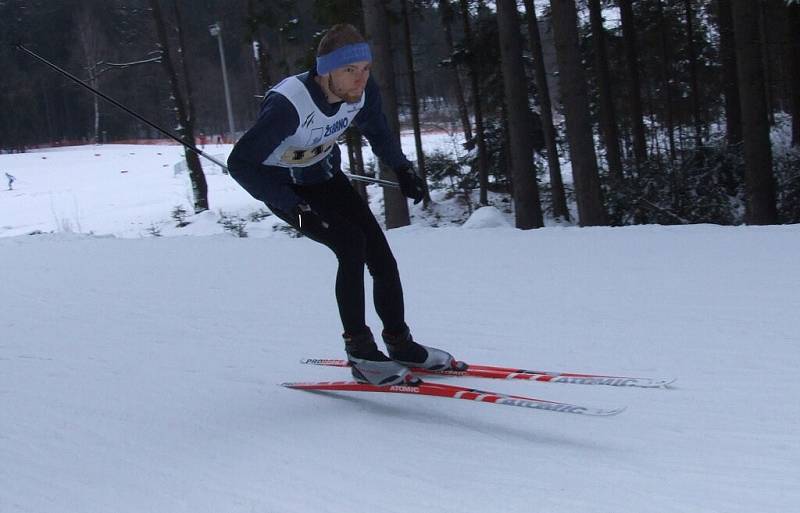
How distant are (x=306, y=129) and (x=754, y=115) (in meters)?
7.74

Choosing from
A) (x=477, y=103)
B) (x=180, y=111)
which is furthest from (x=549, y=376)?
(x=180, y=111)

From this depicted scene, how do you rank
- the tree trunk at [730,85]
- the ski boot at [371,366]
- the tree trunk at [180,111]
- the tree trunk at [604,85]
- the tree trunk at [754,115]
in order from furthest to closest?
1. the tree trunk at [180,111]
2. the tree trunk at [604,85]
3. the tree trunk at [730,85]
4. the tree trunk at [754,115]
5. the ski boot at [371,366]

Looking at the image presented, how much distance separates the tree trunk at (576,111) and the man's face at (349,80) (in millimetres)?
6332

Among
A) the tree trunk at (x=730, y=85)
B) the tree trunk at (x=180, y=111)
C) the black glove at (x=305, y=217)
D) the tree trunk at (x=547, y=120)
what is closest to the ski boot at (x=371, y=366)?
the black glove at (x=305, y=217)

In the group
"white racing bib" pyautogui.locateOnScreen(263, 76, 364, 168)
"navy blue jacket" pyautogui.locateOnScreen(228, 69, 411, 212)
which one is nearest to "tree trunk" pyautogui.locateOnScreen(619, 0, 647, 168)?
"white racing bib" pyautogui.locateOnScreen(263, 76, 364, 168)

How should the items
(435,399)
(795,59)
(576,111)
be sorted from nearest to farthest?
(435,399)
(576,111)
(795,59)

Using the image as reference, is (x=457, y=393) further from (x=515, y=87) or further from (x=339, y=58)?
(x=515, y=87)

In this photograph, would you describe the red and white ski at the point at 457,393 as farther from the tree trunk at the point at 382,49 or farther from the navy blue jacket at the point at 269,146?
the tree trunk at the point at 382,49

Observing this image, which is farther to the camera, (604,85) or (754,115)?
(604,85)

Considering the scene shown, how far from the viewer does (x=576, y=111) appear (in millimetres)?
9070

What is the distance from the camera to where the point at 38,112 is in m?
46.6

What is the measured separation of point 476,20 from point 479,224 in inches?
393

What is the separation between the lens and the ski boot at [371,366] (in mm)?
3199

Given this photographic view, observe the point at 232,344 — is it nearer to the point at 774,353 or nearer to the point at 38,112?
the point at 774,353
